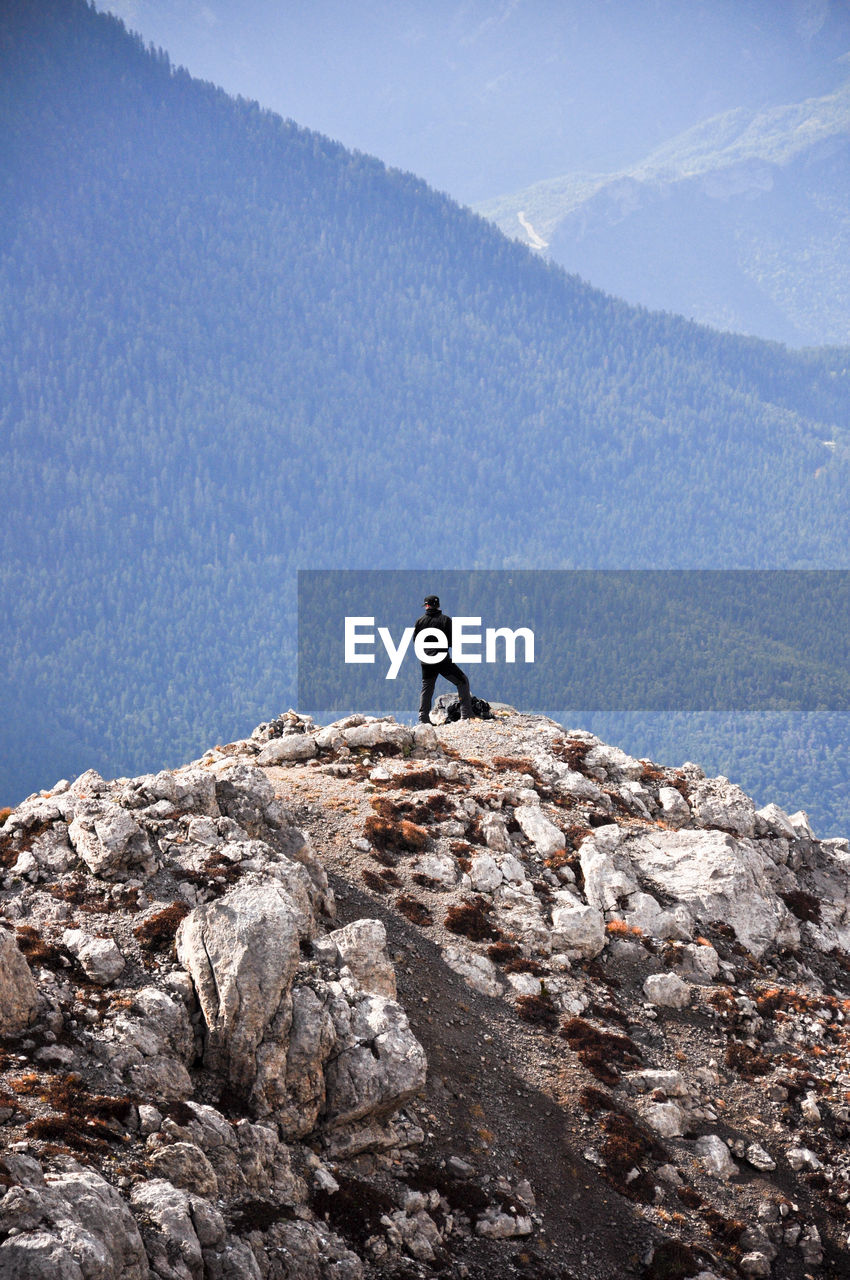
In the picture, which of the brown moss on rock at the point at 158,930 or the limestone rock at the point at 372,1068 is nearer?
the limestone rock at the point at 372,1068

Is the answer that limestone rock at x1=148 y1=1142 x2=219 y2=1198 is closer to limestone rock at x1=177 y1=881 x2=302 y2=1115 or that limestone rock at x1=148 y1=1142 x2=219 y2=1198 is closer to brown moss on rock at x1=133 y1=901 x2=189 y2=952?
limestone rock at x1=177 y1=881 x2=302 y2=1115

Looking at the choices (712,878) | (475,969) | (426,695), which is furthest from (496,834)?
(426,695)

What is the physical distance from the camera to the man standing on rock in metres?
37.2

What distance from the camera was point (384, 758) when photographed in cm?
3522

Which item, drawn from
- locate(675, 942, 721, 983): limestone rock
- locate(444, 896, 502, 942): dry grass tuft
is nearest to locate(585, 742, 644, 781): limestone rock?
locate(675, 942, 721, 983): limestone rock

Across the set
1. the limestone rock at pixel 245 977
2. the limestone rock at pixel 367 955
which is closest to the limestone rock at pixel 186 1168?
the limestone rock at pixel 245 977

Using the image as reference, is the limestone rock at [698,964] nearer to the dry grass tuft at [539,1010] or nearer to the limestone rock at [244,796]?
the dry grass tuft at [539,1010]

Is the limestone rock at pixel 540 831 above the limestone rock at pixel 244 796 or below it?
below

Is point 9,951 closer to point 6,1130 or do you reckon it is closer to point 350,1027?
point 6,1130

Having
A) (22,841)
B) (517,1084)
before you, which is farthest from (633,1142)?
(22,841)

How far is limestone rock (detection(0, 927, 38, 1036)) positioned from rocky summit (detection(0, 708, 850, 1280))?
0.17 feet

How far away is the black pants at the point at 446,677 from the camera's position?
3800cm

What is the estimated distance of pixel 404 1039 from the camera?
2106 centimetres

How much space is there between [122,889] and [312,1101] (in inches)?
247
